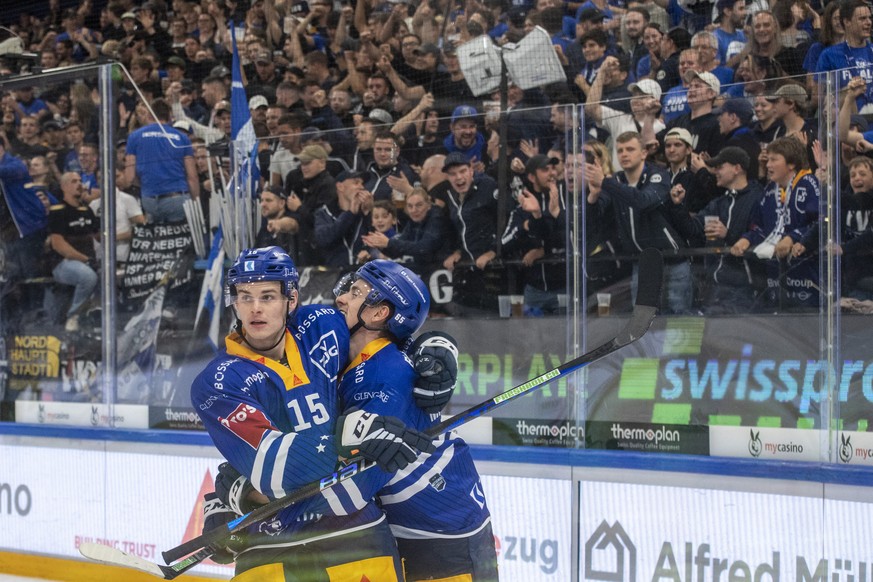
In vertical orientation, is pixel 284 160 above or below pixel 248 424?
above

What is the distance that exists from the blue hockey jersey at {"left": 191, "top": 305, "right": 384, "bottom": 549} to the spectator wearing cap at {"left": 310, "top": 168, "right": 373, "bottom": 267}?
5.66 ft

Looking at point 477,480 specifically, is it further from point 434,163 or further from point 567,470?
point 434,163

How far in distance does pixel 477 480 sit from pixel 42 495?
2.89 m

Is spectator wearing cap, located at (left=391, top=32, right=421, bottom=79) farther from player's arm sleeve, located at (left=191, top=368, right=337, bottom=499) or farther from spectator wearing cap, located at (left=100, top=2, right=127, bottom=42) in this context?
player's arm sleeve, located at (left=191, top=368, right=337, bottom=499)

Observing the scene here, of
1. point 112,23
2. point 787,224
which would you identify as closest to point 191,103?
point 112,23

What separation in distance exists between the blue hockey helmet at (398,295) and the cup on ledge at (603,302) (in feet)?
4.10

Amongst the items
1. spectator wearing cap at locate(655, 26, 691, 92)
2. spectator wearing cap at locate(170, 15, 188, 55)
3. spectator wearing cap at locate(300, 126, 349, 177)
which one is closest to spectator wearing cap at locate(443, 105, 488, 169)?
spectator wearing cap at locate(300, 126, 349, 177)

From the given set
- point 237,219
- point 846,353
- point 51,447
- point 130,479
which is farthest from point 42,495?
point 846,353

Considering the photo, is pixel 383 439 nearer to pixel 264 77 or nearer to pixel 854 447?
pixel 854 447

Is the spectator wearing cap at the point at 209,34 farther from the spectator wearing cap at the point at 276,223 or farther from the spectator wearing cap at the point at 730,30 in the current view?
the spectator wearing cap at the point at 730,30

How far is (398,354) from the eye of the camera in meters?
2.45

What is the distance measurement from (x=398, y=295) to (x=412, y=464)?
40 centimetres

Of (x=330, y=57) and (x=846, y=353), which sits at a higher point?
(x=330, y=57)

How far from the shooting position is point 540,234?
12.5 feet
